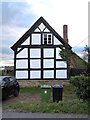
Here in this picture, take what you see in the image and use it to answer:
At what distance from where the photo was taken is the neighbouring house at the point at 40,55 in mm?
18312

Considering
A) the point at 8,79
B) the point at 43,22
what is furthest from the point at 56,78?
the point at 8,79

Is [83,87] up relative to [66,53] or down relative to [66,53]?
down

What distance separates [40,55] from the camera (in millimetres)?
18438

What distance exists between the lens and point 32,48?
18.4 meters

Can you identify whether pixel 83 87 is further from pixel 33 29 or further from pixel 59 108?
pixel 33 29

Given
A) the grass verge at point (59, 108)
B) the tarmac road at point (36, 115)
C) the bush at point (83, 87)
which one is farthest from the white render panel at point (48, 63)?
the tarmac road at point (36, 115)

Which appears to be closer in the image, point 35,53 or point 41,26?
point 35,53

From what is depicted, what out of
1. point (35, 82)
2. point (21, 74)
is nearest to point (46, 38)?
point (21, 74)

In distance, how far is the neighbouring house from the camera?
60.1 ft

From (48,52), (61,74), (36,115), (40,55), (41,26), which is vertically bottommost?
(36,115)

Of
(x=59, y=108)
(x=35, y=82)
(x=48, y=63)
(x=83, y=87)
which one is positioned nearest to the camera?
(x=59, y=108)

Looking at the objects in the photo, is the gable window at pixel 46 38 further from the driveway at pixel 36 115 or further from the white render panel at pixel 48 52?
the driveway at pixel 36 115

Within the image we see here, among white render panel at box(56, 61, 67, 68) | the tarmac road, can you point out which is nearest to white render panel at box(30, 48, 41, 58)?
white render panel at box(56, 61, 67, 68)

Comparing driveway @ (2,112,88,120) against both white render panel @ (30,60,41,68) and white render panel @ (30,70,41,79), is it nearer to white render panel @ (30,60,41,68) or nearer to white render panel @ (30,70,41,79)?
white render panel @ (30,70,41,79)
